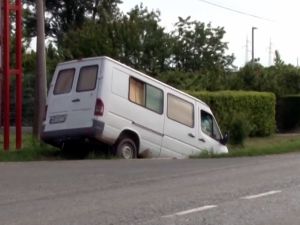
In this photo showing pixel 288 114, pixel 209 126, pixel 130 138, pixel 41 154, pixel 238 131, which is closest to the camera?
pixel 130 138

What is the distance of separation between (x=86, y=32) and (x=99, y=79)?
2627 cm

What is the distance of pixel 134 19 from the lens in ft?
141

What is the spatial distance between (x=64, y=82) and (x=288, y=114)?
21105mm

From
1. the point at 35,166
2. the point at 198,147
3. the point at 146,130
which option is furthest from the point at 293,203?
the point at 198,147


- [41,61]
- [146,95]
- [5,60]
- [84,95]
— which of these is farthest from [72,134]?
[41,61]

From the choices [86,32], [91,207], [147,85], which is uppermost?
[86,32]

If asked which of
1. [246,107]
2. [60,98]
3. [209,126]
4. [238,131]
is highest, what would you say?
[60,98]

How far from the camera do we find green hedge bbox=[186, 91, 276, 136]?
2909cm

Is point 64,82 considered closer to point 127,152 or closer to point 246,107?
point 127,152

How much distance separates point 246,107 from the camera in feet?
103

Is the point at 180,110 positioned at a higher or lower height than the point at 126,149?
higher

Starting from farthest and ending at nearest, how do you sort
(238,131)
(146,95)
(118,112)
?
(238,131)
(146,95)
(118,112)

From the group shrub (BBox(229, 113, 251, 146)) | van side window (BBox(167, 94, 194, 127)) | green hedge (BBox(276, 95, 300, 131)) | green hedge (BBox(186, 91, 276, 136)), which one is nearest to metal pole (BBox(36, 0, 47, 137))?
van side window (BBox(167, 94, 194, 127))

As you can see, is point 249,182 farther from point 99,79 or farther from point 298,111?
point 298,111
